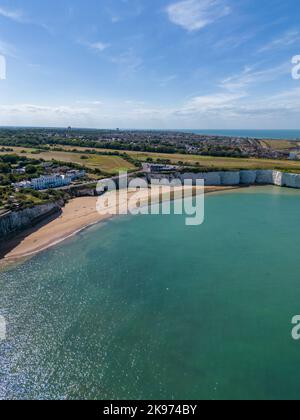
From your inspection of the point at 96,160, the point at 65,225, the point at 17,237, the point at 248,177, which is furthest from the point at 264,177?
the point at 17,237

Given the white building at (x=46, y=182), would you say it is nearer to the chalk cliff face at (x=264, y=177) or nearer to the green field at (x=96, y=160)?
the green field at (x=96, y=160)

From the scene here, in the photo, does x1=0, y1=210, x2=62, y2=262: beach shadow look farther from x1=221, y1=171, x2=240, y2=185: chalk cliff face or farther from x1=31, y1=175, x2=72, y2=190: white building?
x1=221, y1=171, x2=240, y2=185: chalk cliff face

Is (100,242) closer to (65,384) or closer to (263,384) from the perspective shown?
(65,384)

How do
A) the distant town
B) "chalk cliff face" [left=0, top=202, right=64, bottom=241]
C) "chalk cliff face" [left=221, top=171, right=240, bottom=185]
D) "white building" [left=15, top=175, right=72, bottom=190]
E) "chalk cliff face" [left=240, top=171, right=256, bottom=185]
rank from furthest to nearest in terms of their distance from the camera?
"chalk cliff face" [left=240, top=171, right=256, bottom=185]
"chalk cliff face" [left=221, top=171, right=240, bottom=185]
"white building" [left=15, top=175, right=72, bottom=190]
the distant town
"chalk cliff face" [left=0, top=202, right=64, bottom=241]

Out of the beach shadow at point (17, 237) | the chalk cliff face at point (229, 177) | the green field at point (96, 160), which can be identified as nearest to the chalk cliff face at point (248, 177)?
the chalk cliff face at point (229, 177)

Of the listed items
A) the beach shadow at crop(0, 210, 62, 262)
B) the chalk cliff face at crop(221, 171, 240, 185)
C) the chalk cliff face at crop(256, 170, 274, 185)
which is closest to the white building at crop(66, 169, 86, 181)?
the beach shadow at crop(0, 210, 62, 262)

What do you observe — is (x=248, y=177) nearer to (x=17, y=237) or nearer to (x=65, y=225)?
(x=65, y=225)
